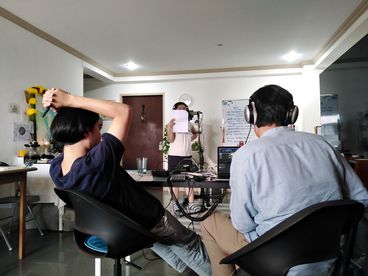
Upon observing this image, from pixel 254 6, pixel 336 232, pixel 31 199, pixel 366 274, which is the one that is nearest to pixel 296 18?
pixel 254 6

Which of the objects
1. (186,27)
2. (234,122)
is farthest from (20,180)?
(234,122)

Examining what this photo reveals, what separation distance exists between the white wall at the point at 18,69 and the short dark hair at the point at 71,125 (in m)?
2.46

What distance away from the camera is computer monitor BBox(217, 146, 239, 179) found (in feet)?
5.99

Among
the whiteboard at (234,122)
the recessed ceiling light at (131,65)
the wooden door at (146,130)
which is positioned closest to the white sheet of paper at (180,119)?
the recessed ceiling light at (131,65)

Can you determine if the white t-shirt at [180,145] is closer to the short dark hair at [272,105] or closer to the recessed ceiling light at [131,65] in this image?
the recessed ceiling light at [131,65]

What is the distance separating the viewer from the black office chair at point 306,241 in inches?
29.5

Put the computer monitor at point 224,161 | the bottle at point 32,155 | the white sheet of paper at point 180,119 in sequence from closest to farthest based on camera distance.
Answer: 1. the computer monitor at point 224,161
2. the white sheet of paper at point 180,119
3. the bottle at point 32,155

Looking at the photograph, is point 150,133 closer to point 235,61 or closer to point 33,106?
point 235,61

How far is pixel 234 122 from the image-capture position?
5516 mm

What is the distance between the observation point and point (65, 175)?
3.47 ft

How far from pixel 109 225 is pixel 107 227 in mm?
18

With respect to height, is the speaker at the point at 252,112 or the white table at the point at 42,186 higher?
the speaker at the point at 252,112

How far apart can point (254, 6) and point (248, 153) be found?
2664 mm

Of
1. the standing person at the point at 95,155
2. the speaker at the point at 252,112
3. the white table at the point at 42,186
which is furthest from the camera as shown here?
the white table at the point at 42,186
